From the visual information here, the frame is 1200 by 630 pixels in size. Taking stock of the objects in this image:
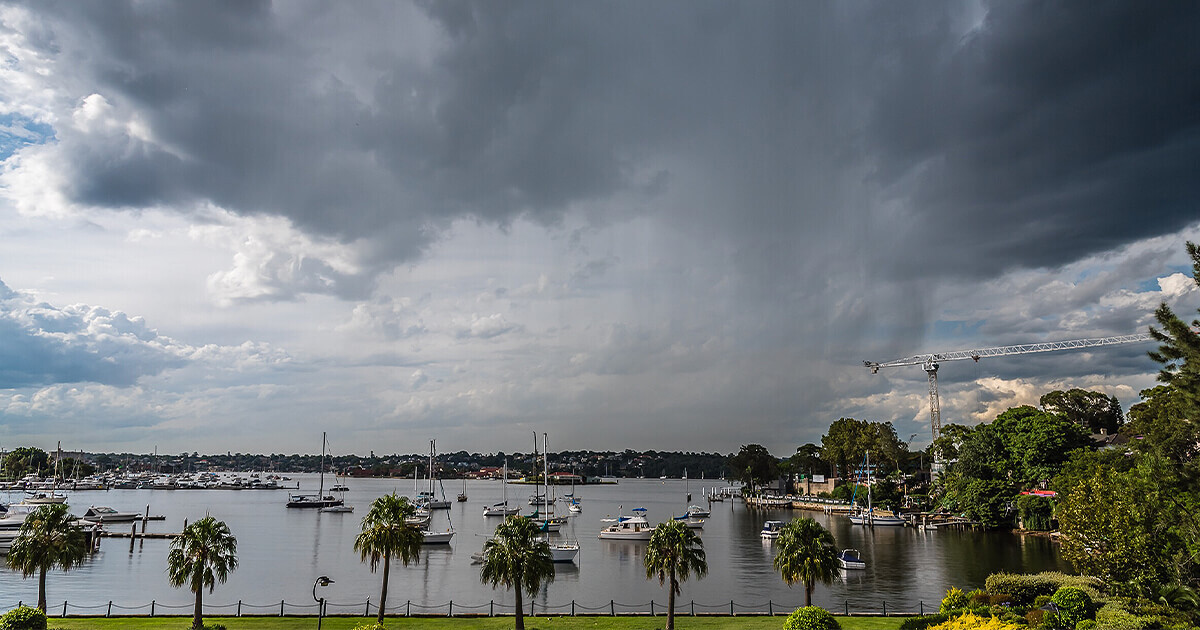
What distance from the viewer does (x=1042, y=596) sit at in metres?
36.3

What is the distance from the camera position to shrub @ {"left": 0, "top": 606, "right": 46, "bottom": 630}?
2925cm

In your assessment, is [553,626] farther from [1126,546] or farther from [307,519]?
[307,519]

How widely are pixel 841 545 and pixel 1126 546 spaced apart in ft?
211

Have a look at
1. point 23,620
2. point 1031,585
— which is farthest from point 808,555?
point 23,620

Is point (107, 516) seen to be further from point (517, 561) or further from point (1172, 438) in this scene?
point (1172, 438)

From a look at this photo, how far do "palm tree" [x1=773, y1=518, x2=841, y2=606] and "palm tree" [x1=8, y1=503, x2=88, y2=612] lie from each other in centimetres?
4170

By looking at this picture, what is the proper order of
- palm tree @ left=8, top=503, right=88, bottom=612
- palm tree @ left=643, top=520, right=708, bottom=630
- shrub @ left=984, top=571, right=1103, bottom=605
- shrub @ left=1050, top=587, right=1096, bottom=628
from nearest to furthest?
Answer: shrub @ left=1050, top=587, right=1096, bottom=628
shrub @ left=984, top=571, right=1103, bottom=605
palm tree @ left=643, top=520, right=708, bottom=630
palm tree @ left=8, top=503, right=88, bottom=612

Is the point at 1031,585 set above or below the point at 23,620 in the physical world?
above

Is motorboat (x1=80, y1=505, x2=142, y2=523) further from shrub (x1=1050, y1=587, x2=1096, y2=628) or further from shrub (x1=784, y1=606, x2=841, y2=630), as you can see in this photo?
shrub (x1=1050, y1=587, x2=1096, y2=628)

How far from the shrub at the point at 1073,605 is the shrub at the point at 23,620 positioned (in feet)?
148

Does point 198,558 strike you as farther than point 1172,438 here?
No

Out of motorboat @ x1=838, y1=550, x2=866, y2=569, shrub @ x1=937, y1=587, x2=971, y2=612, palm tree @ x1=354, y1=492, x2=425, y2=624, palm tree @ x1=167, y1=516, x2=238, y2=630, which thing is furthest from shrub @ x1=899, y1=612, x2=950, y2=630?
motorboat @ x1=838, y1=550, x2=866, y2=569

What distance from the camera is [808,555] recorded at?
39.5 m

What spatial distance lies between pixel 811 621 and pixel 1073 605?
1305 cm
